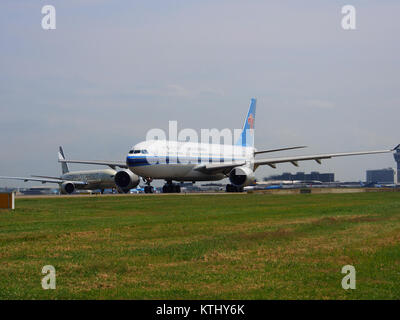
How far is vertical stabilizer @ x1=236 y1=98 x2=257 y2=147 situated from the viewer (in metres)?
67.4

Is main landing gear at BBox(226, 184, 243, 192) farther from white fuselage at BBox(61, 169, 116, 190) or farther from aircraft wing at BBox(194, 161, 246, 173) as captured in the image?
white fuselage at BBox(61, 169, 116, 190)

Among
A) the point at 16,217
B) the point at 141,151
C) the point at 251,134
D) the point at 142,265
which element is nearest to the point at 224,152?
the point at 251,134

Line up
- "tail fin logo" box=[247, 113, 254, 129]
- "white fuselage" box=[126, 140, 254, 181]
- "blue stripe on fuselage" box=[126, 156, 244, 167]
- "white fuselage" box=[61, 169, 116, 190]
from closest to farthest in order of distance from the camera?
"blue stripe on fuselage" box=[126, 156, 244, 167] < "white fuselage" box=[126, 140, 254, 181] < "tail fin logo" box=[247, 113, 254, 129] < "white fuselage" box=[61, 169, 116, 190]

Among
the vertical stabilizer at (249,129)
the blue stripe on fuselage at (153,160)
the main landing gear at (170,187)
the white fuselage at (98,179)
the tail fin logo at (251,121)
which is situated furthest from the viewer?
the white fuselage at (98,179)

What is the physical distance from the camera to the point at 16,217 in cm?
2528

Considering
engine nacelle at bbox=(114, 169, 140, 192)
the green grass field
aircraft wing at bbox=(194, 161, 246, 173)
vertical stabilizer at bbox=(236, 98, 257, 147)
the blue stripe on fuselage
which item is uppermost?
vertical stabilizer at bbox=(236, 98, 257, 147)

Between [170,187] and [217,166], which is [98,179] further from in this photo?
[217,166]

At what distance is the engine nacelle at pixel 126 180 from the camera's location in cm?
5678

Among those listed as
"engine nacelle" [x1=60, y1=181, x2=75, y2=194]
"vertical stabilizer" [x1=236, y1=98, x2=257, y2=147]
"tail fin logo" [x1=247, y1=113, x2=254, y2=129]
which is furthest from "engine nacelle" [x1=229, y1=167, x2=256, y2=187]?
"engine nacelle" [x1=60, y1=181, x2=75, y2=194]

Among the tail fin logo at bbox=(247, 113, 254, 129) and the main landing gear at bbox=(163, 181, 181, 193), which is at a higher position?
the tail fin logo at bbox=(247, 113, 254, 129)

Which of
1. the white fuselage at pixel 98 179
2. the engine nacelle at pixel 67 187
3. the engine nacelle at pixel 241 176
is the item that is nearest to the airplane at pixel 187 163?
the engine nacelle at pixel 241 176

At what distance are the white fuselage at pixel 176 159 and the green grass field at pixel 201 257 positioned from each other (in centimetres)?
2920

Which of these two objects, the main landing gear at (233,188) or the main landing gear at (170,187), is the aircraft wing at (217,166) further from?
the main landing gear at (170,187)
